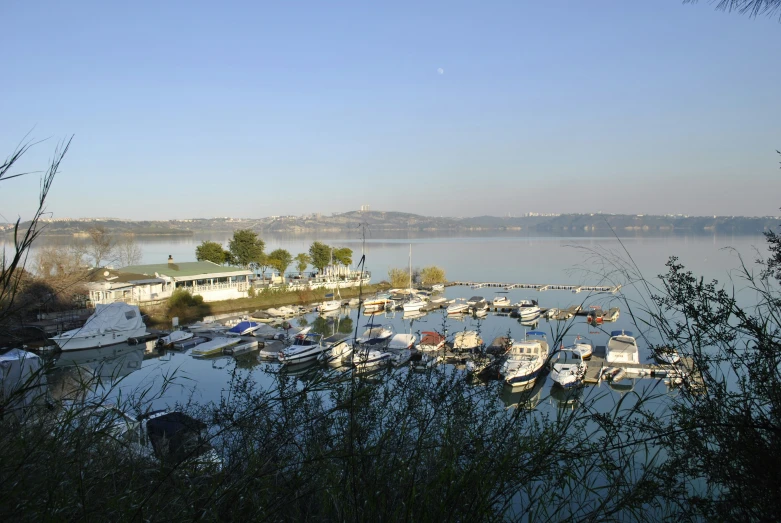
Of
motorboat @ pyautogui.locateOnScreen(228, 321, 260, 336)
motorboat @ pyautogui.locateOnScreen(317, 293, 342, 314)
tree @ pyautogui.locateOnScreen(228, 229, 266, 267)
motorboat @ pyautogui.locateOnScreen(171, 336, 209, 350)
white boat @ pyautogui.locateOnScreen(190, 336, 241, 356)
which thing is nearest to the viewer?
white boat @ pyautogui.locateOnScreen(190, 336, 241, 356)

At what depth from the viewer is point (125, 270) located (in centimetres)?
2369

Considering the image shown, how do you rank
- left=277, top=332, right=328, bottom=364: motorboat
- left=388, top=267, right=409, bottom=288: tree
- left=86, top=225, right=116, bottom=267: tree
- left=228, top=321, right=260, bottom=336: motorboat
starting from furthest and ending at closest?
left=388, top=267, right=409, bottom=288: tree, left=228, top=321, right=260, bottom=336: motorboat, left=277, top=332, right=328, bottom=364: motorboat, left=86, top=225, right=116, bottom=267: tree

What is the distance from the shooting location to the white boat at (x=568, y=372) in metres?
2.62

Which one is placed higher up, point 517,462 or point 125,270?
point 517,462

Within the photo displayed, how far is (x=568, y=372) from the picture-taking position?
32.2 feet

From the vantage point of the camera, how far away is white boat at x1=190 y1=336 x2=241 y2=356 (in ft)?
50.5

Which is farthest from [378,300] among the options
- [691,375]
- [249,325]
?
[691,375]

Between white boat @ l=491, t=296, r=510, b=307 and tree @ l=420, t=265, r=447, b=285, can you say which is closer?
white boat @ l=491, t=296, r=510, b=307

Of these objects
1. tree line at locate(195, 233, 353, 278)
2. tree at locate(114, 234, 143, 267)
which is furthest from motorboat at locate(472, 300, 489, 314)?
tree at locate(114, 234, 143, 267)

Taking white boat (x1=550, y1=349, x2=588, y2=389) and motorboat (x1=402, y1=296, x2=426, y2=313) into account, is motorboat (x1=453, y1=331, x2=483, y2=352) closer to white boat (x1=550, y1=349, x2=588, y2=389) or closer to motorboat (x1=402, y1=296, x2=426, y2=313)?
white boat (x1=550, y1=349, x2=588, y2=389)

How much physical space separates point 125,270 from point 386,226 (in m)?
104

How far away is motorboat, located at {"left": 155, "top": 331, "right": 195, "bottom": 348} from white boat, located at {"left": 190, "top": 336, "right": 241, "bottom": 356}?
0.93 metres

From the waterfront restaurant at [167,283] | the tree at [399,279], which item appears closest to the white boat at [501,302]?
the tree at [399,279]

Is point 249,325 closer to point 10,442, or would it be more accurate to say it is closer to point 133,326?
point 133,326
